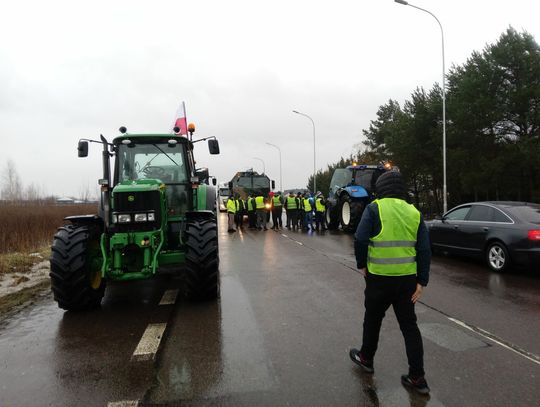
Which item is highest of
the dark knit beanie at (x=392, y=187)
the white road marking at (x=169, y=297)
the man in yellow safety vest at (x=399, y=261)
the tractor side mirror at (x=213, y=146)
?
the tractor side mirror at (x=213, y=146)

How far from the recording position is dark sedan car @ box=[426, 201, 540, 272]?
7949 millimetres

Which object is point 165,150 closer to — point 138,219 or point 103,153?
point 103,153

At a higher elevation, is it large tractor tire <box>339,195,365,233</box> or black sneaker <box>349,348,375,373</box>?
large tractor tire <box>339,195,365,233</box>

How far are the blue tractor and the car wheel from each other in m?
7.24

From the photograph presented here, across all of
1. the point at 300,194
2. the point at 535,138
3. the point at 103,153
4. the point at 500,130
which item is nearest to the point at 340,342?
the point at 103,153

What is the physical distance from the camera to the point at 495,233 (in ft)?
28.0

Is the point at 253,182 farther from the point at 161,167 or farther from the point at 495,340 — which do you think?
the point at 495,340

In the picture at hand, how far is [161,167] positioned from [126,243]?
76.6 inches

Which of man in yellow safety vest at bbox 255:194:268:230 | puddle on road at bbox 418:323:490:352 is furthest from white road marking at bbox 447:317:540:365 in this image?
man in yellow safety vest at bbox 255:194:268:230

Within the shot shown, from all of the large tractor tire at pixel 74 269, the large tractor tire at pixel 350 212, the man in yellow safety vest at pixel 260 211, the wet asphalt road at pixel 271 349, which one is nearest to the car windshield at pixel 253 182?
the man in yellow safety vest at pixel 260 211

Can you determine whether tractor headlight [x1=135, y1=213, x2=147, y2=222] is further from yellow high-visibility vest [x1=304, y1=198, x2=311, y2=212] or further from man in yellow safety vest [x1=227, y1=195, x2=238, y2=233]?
yellow high-visibility vest [x1=304, y1=198, x2=311, y2=212]

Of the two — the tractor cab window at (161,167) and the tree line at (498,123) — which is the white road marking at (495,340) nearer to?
the tractor cab window at (161,167)

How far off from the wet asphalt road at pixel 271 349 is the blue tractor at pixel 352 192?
28.4 feet

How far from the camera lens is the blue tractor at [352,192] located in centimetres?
1619
